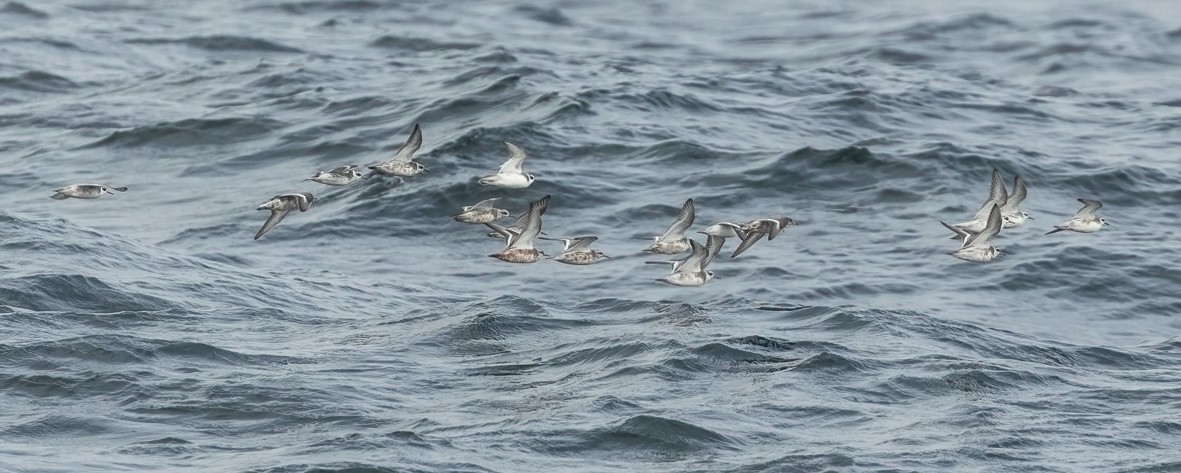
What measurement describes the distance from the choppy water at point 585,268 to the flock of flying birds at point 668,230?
1.12m

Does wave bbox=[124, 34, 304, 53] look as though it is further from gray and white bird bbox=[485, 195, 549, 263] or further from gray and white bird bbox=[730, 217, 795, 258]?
gray and white bird bbox=[485, 195, 549, 263]

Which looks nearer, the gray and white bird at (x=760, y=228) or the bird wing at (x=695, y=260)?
the bird wing at (x=695, y=260)

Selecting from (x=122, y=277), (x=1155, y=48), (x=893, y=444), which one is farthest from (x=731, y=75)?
(x=893, y=444)

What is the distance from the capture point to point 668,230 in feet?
78.7

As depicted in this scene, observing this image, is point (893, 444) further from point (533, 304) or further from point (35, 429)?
point (35, 429)

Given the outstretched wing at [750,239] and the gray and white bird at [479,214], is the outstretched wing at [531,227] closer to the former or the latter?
the gray and white bird at [479,214]

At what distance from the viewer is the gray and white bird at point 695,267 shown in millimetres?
23578

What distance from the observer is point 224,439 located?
752 inches

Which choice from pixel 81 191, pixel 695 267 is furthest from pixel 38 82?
pixel 695 267

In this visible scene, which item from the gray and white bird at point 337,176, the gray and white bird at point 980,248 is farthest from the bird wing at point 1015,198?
the gray and white bird at point 337,176

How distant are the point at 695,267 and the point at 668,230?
2.26ft

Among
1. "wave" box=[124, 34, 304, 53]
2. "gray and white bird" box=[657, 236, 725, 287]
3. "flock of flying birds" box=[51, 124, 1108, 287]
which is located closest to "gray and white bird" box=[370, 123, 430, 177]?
"flock of flying birds" box=[51, 124, 1108, 287]

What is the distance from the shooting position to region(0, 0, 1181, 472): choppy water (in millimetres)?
19797

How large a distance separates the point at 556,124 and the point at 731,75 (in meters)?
8.52
